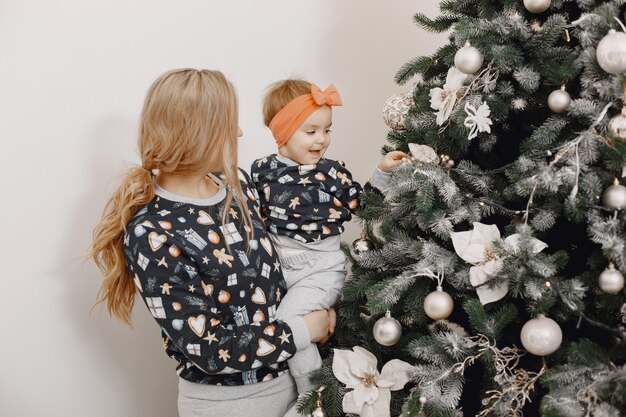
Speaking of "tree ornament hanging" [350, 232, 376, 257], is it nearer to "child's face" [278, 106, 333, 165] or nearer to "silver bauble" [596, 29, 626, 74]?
"child's face" [278, 106, 333, 165]

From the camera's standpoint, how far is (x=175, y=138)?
4.61ft

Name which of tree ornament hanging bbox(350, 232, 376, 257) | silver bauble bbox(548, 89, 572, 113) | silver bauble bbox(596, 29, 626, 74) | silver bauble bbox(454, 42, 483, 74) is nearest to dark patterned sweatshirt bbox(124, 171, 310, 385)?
tree ornament hanging bbox(350, 232, 376, 257)

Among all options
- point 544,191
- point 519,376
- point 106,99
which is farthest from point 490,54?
point 106,99

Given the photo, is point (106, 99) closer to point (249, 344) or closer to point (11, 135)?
point (11, 135)

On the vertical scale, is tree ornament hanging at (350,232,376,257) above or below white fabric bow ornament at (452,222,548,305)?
below

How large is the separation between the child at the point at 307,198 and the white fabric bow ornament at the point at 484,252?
49cm

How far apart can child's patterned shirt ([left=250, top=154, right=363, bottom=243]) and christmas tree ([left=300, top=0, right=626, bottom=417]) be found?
17cm

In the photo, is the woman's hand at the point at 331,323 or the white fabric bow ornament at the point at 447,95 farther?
the woman's hand at the point at 331,323

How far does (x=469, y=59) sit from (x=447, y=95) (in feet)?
0.38

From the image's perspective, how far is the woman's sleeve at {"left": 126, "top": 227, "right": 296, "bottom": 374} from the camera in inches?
53.6

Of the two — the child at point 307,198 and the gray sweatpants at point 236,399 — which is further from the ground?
the child at point 307,198

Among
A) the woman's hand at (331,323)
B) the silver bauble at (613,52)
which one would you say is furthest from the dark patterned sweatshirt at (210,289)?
the silver bauble at (613,52)

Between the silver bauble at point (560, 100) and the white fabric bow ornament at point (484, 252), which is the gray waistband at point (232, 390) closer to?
the white fabric bow ornament at point (484, 252)

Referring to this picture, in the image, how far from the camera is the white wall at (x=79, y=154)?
162cm
